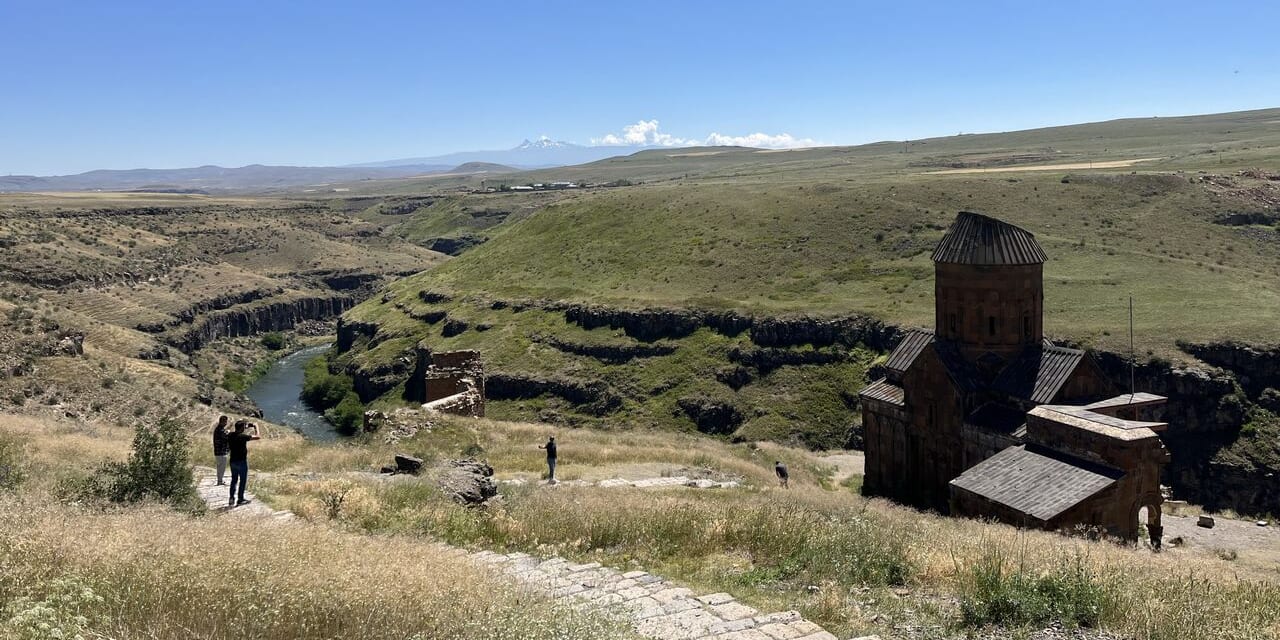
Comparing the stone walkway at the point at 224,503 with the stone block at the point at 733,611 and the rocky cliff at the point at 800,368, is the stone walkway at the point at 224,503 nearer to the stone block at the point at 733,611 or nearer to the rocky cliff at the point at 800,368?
the stone block at the point at 733,611

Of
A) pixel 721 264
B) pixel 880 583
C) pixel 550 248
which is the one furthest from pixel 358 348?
pixel 880 583

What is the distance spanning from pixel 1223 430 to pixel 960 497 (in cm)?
2149

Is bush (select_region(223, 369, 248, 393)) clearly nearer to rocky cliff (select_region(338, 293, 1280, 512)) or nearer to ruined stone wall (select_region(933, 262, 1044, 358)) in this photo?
rocky cliff (select_region(338, 293, 1280, 512))

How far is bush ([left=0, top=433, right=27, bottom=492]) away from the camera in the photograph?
32.7 feet

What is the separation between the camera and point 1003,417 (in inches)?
848

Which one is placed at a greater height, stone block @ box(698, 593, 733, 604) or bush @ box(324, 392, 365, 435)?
stone block @ box(698, 593, 733, 604)

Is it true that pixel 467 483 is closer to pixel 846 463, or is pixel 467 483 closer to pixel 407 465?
pixel 407 465

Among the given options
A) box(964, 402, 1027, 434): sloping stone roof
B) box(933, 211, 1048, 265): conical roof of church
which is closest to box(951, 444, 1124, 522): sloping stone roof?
box(964, 402, 1027, 434): sloping stone roof

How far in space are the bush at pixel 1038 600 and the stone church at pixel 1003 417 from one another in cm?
971

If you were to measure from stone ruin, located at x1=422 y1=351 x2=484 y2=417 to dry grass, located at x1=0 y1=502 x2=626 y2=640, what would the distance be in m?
21.6

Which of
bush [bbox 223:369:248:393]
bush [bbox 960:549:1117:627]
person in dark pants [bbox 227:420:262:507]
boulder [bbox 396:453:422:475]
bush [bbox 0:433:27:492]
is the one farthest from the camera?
bush [bbox 223:369:248:393]

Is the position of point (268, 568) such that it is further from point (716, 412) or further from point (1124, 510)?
point (716, 412)

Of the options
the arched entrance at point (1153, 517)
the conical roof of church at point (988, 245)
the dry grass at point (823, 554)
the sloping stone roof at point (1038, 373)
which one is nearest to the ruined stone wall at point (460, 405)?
the dry grass at point (823, 554)

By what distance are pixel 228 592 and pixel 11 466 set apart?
7335 millimetres
